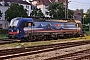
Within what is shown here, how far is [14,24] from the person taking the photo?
26797 millimetres

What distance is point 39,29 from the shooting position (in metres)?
28.0

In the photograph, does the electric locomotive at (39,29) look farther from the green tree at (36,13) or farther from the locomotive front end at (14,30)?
the green tree at (36,13)

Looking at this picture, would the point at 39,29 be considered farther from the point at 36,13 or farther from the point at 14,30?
the point at 36,13

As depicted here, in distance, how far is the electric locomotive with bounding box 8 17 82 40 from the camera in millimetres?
26281

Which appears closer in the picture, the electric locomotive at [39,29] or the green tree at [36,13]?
the electric locomotive at [39,29]

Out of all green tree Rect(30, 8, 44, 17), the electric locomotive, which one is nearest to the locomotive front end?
the electric locomotive

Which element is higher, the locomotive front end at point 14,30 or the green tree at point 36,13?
the green tree at point 36,13

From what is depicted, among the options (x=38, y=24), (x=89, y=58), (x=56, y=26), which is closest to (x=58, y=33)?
(x=56, y=26)

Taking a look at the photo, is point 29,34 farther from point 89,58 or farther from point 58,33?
point 89,58

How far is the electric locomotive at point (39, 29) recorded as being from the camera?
26281 millimetres

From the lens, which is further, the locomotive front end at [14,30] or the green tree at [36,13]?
the green tree at [36,13]

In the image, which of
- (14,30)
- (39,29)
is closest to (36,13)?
(39,29)

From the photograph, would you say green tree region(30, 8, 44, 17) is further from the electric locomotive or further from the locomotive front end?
the locomotive front end

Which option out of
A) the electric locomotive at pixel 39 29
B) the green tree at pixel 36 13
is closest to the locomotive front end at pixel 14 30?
the electric locomotive at pixel 39 29
